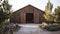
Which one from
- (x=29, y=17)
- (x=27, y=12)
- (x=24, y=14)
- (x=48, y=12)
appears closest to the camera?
(x=48, y=12)

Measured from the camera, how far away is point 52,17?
3173 cm

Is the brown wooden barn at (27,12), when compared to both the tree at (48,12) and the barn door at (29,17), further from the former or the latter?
the tree at (48,12)

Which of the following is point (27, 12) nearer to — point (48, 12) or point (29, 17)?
point (29, 17)

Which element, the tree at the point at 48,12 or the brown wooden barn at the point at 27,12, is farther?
the brown wooden barn at the point at 27,12

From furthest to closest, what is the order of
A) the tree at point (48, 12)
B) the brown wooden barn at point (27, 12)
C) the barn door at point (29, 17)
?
the barn door at point (29, 17) < the brown wooden barn at point (27, 12) < the tree at point (48, 12)

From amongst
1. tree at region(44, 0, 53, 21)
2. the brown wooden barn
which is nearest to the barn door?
the brown wooden barn

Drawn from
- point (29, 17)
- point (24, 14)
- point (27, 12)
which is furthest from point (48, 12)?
point (29, 17)

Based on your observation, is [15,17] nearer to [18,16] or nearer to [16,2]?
[18,16]

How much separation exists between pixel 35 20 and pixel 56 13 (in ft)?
43.7

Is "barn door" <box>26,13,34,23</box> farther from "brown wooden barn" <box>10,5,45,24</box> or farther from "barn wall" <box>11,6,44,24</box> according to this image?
"barn wall" <box>11,6,44,24</box>

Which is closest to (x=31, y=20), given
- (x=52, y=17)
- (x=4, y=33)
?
(x=52, y=17)

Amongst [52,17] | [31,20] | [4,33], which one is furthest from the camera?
[31,20]

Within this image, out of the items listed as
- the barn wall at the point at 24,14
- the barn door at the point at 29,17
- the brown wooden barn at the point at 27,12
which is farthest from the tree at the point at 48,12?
the barn door at the point at 29,17

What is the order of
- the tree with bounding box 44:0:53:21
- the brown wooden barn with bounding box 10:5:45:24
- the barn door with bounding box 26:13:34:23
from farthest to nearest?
the barn door with bounding box 26:13:34:23, the brown wooden barn with bounding box 10:5:45:24, the tree with bounding box 44:0:53:21
